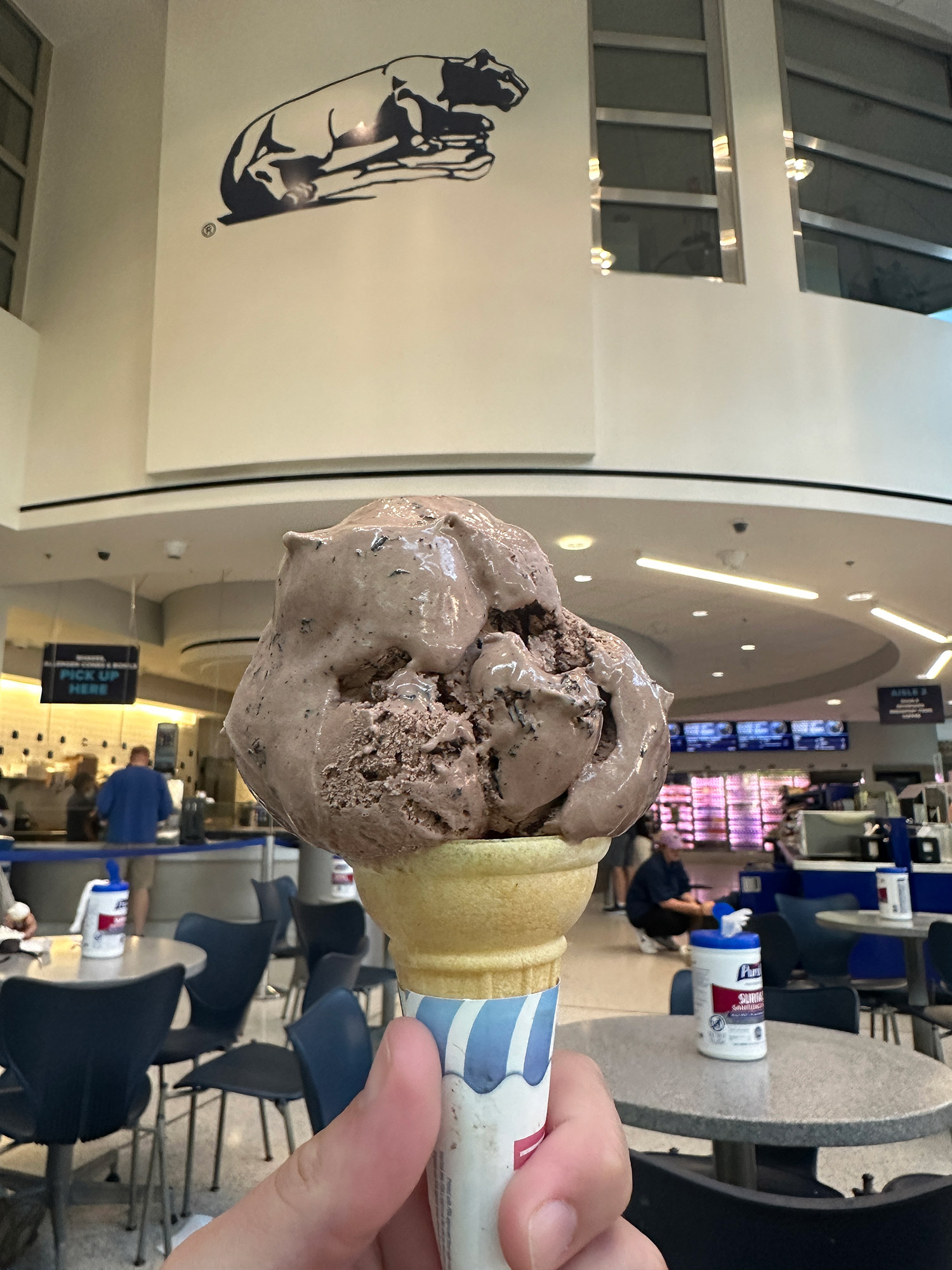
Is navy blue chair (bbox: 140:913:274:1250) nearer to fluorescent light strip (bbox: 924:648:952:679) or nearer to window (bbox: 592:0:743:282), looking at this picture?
window (bbox: 592:0:743:282)

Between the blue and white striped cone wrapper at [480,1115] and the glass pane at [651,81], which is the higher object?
the glass pane at [651,81]

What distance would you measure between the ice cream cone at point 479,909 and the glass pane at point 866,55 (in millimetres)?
7843

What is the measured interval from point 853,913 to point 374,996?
370 centimetres

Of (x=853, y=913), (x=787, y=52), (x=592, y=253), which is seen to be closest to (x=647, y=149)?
(x=592, y=253)

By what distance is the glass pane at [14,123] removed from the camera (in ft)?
22.1

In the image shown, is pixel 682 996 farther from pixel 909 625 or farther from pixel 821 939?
pixel 909 625

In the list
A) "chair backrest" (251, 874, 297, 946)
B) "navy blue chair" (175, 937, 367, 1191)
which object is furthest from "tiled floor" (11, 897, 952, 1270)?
"chair backrest" (251, 874, 297, 946)

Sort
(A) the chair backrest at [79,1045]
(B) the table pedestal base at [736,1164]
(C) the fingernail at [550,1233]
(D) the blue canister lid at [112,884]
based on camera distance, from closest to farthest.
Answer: (C) the fingernail at [550,1233]
(B) the table pedestal base at [736,1164]
(A) the chair backrest at [79,1045]
(D) the blue canister lid at [112,884]

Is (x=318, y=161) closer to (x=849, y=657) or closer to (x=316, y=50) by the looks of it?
(x=316, y=50)

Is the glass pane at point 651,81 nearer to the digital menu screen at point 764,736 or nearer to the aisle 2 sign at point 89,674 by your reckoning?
the aisle 2 sign at point 89,674

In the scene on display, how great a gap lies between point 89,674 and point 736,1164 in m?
7.09

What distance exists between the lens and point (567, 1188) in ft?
2.45

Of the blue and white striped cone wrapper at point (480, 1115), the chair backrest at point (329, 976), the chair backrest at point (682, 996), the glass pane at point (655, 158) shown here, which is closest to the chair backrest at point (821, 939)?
→ the chair backrest at point (682, 996)

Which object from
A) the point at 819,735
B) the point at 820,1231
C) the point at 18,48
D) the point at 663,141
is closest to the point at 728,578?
the point at 663,141
